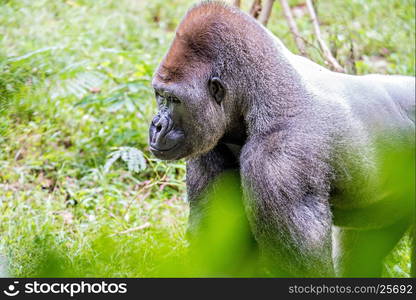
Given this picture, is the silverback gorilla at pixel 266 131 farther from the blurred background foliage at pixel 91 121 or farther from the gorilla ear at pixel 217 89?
the blurred background foliage at pixel 91 121

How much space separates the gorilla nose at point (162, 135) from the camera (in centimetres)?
304

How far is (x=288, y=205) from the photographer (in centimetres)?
282

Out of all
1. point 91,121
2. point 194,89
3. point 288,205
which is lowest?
point 91,121

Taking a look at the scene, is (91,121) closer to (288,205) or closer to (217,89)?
(217,89)

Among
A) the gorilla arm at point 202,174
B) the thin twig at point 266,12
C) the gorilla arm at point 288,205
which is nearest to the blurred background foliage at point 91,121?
the gorilla arm at point 202,174

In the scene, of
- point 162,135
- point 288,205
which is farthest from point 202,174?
point 288,205

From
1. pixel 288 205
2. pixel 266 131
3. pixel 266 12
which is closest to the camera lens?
pixel 288 205

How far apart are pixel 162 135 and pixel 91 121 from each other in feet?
8.33

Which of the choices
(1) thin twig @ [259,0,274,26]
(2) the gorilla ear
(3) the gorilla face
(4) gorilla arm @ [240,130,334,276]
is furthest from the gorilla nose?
(1) thin twig @ [259,0,274,26]

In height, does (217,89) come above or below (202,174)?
above

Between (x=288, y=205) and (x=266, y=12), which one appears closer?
(x=288, y=205)

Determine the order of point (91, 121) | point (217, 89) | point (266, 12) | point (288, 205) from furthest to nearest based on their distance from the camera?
1. point (91, 121)
2. point (266, 12)
3. point (217, 89)
4. point (288, 205)

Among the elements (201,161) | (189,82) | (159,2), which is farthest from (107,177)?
(159,2)

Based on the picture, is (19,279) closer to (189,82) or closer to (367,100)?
(189,82)
